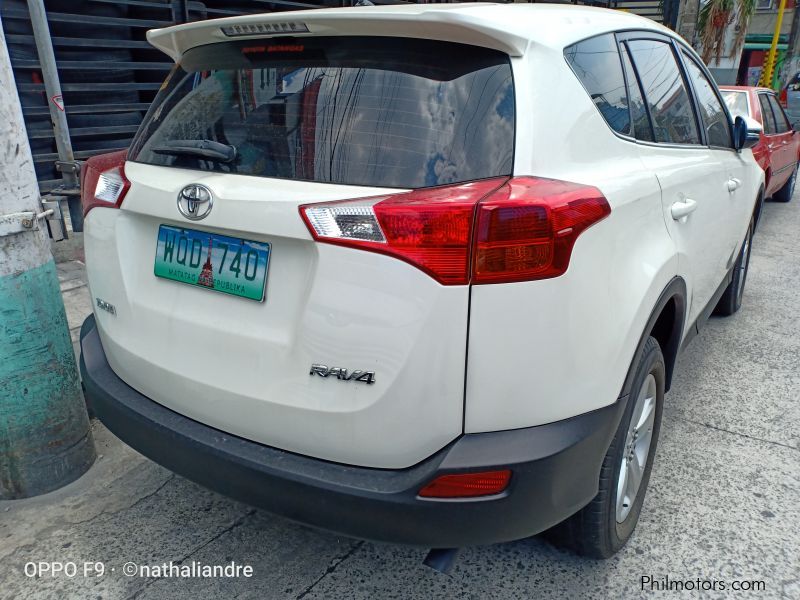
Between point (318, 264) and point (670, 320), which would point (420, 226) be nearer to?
point (318, 264)

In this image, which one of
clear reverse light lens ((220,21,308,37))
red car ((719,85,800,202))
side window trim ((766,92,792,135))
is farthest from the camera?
side window trim ((766,92,792,135))

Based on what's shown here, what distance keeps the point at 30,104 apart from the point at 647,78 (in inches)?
239

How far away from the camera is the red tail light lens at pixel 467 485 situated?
5.24 feet

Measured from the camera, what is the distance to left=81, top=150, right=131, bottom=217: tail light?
2062 mm

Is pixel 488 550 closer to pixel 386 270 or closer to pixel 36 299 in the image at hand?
pixel 386 270

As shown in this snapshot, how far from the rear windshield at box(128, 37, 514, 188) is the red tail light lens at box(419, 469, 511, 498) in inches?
28.9

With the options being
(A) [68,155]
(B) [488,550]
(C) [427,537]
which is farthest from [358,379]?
(A) [68,155]

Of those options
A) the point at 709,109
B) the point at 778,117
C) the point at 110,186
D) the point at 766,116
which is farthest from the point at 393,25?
the point at 778,117

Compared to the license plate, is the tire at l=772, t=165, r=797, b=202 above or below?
below

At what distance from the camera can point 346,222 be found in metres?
1.58

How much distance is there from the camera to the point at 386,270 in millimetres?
1546

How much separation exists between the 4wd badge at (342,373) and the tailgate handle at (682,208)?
1.36m

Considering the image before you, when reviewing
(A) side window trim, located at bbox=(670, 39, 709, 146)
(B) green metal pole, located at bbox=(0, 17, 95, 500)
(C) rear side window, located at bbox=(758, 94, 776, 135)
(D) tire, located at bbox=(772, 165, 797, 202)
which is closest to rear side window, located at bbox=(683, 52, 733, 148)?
(A) side window trim, located at bbox=(670, 39, 709, 146)

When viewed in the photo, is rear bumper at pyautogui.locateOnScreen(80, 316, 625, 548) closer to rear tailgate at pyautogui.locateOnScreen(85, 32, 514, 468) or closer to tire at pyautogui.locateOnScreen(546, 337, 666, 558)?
rear tailgate at pyautogui.locateOnScreen(85, 32, 514, 468)
